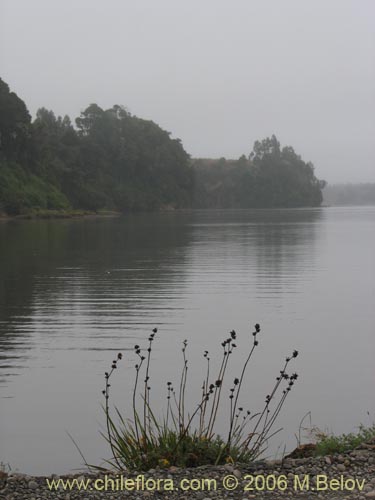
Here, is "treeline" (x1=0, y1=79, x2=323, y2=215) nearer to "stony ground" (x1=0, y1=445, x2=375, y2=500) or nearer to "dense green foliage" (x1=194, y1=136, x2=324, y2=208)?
"dense green foliage" (x1=194, y1=136, x2=324, y2=208)

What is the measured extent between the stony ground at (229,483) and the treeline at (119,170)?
64047 mm

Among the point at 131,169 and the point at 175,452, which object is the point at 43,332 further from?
the point at 131,169

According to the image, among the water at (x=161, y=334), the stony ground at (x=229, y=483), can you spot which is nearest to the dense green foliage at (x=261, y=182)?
the water at (x=161, y=334)

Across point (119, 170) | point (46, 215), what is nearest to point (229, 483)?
point (46, 215)

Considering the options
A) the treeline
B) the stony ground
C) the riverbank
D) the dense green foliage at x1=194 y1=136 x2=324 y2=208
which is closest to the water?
the stony ground

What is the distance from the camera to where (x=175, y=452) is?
4578 millimetres

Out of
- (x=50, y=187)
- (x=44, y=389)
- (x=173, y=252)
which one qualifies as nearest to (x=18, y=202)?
(x=50, y=187)

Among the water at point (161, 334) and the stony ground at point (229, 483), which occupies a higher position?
the stony ground at point (229, 483)

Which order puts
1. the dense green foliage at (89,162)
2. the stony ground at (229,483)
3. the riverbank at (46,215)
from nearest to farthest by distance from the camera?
the stony ground at (229,483)
the riverbank at (46,215)
the dense green foliage at (89,162)

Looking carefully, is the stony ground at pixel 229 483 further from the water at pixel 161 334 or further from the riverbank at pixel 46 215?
the riverbank at pixel 46 215

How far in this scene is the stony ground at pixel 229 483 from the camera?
3.84m

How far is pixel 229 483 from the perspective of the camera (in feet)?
13.2

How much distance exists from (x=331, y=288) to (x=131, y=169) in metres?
106

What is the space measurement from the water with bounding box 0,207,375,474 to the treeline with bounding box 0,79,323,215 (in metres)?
51.8
